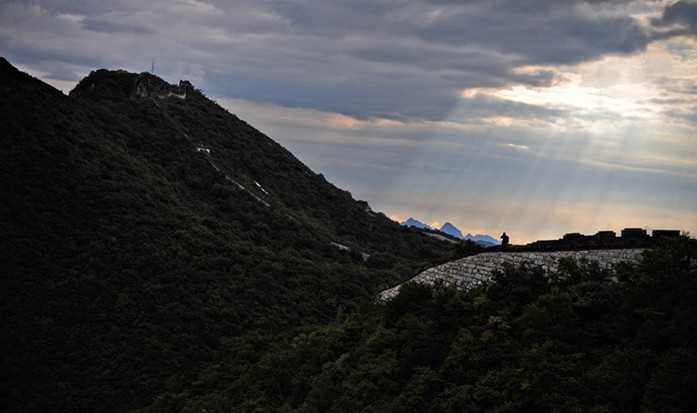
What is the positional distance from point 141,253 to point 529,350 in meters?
33.4

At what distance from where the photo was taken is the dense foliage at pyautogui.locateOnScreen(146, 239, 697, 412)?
12.7m

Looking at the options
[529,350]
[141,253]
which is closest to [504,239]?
[529,350]

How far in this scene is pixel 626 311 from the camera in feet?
48.7

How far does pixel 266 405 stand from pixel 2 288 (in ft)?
70.9

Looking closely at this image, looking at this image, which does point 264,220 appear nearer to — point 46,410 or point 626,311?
point 46,410

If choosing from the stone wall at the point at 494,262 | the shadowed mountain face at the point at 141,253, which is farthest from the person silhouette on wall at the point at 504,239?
the shadowed mountain face at the point at 141,253

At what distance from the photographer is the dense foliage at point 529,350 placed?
12.7 m

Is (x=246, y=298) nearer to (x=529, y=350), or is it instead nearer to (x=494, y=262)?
(x=494, y=262)

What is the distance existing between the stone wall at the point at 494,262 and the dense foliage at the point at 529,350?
1.62 ft

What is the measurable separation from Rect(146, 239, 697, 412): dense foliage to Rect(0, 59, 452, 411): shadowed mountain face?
1094 centimetres

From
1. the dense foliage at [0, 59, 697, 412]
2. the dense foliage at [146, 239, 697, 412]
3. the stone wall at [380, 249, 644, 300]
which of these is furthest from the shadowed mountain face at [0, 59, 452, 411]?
the dense foliage at [146, 239, 697, 412]

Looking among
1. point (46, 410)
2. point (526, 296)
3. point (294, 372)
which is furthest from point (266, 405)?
point (46, 410)

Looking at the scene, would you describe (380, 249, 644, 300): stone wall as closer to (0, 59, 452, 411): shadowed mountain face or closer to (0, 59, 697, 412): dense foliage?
(0, 59, 697, 412): dense foliage

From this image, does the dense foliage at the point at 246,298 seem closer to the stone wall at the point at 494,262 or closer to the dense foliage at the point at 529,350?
the dense foliage at the point at 529,350
